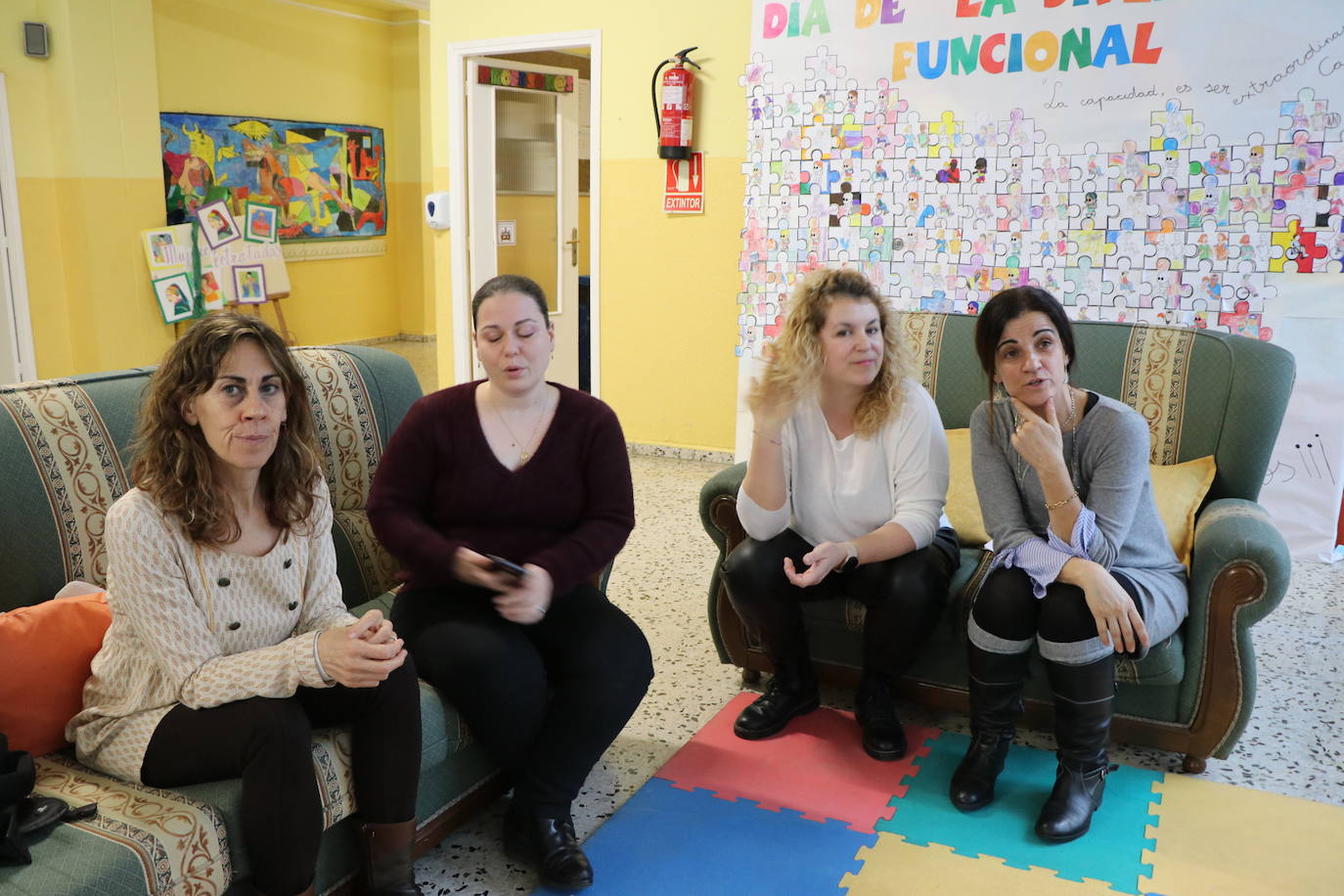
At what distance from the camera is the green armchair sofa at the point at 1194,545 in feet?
7.50

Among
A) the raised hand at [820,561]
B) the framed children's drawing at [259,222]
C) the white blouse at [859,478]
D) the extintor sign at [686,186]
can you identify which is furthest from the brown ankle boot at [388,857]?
the framed children's drawing at [259,222]

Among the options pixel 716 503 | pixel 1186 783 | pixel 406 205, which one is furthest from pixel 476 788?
pixel 406 205

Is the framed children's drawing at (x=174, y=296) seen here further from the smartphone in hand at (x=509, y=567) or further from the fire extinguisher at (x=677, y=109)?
the smartphone in hand at (x=509, y=567)

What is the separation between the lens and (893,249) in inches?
175

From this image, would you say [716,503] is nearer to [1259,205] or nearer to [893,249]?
[893,249]

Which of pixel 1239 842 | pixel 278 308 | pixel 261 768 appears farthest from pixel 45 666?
pixel 278 308

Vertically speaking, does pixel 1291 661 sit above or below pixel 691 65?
below

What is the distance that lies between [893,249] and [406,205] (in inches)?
209

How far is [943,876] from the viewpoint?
2043 mm

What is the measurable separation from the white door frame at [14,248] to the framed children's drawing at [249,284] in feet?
A: 4.49

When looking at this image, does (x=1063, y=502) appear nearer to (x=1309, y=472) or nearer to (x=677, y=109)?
(x=1309, y=472)

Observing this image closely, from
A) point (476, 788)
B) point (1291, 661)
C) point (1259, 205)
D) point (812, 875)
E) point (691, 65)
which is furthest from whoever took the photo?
point (691, 65)

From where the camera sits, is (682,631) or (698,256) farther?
(698,256)

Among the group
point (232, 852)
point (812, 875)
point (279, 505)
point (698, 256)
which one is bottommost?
point (812, 875)
